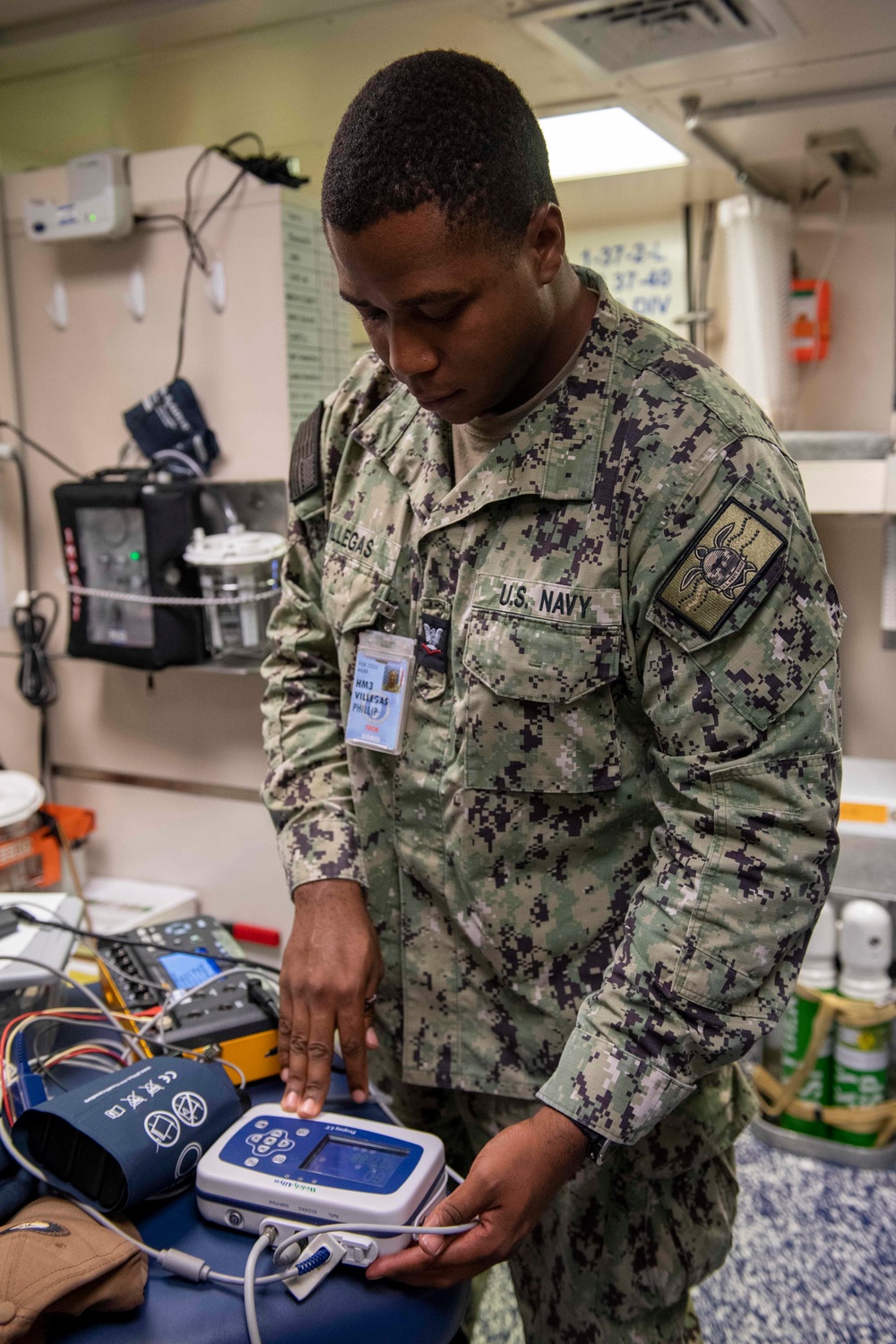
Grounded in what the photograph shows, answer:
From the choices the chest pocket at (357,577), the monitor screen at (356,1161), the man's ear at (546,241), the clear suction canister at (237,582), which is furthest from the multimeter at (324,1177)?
the clear suction canister at (237,582)

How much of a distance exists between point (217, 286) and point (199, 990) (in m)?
1.56

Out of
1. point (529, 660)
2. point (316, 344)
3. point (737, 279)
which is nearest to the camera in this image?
point (529, 660)

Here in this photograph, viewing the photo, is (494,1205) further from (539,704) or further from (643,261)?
(643,261)

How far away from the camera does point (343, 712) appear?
1.20m

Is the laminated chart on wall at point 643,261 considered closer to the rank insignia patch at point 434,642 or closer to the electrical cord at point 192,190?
the electrical cord at point 192,190

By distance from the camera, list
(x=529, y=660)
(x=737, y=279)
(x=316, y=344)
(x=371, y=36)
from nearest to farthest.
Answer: (x=529, y=660), (x=371, y=36), (x=316, y=344), (x=737, y=279)

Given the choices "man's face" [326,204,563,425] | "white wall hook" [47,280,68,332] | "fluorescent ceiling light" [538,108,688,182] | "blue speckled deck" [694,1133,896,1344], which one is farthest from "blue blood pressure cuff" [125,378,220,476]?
"blue speckled deck" [694,1133,896,1344]

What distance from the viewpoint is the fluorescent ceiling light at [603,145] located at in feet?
7.20

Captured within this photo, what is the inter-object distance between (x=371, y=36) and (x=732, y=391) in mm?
1324

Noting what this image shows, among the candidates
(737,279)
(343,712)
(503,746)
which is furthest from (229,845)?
(737,279)

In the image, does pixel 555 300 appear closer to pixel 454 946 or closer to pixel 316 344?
pixel 454 946

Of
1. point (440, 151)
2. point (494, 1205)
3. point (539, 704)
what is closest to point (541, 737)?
point (539, 704)

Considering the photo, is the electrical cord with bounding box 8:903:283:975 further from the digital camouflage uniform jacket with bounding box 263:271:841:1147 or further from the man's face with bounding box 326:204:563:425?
the man's face with bounding box 326:204:563:425

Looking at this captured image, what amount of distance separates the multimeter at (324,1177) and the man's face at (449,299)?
64 cm
